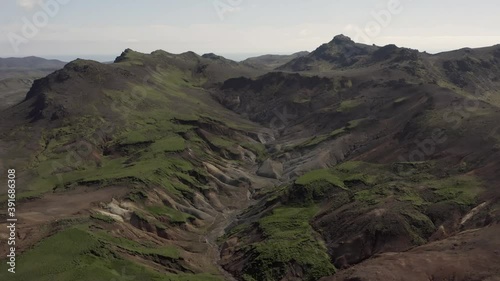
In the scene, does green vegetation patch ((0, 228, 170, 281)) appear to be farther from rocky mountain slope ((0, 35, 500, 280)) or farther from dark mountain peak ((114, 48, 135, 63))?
dark mountain peak ((114, 48, 135, 63))

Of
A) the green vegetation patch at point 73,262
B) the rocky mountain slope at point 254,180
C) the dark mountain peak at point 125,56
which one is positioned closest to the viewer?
the green vegetation patch at point 73,262

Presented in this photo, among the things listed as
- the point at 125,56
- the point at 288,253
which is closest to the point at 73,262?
the point at 288,253

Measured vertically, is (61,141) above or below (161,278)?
above

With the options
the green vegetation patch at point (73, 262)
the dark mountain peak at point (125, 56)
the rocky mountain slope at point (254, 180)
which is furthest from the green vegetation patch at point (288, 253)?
the dark mountain peak at point (125, 56)

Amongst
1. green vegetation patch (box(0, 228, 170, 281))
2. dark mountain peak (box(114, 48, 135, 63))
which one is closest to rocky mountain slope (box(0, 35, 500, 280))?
green vegetation patch (box(0, 228, 170, 281))

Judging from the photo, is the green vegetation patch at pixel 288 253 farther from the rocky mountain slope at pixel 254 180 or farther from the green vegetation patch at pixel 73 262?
the green vegetation patch at pixel 73 262

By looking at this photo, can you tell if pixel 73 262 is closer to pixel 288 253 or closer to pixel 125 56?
pixel 288 253

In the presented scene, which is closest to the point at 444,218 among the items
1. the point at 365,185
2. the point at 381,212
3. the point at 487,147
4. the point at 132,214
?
the point at 381,212

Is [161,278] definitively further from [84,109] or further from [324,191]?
[84,109]
